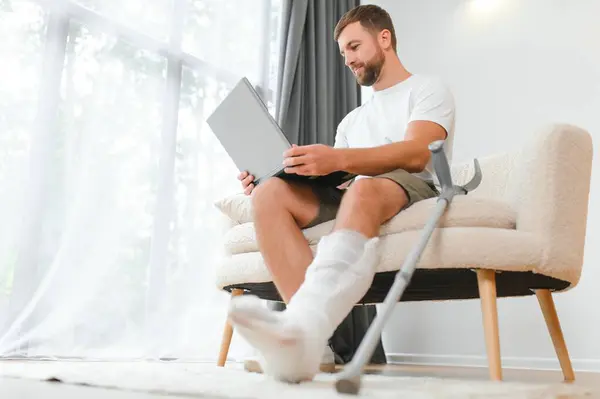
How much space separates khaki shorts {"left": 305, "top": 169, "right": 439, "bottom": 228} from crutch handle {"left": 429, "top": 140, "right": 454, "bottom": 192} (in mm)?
123

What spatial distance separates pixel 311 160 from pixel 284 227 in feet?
0.50

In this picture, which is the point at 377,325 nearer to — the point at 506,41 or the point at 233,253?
the point at 233,253

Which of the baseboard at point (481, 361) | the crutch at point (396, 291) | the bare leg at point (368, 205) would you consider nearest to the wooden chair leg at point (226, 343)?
the bare leg at point (368, 205)

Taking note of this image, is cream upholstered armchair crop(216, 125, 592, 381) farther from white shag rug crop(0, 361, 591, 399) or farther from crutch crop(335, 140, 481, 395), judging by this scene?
white shag rug crop(0, 361, 591, 399)

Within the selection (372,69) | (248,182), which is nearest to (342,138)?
(372,69)

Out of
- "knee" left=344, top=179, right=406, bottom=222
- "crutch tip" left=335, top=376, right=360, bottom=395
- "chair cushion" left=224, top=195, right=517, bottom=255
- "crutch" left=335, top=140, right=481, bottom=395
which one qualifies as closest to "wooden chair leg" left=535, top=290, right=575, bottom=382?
"chair cushion" left=224, top=195, right=517, bottom=255

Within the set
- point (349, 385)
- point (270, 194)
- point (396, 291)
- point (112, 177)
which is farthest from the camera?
point (112, 177)

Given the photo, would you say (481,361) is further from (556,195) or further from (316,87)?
(316,87)

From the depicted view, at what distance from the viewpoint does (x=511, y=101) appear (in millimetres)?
2619

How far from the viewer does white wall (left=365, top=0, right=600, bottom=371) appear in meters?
2.26

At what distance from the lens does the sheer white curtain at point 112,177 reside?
188cm

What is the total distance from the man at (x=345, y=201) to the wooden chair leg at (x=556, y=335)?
42 centimetres

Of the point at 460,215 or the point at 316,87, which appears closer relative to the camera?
the point at 460,215

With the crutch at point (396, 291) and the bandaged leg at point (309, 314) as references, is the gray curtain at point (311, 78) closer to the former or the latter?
the crutch at point (396, 291)
